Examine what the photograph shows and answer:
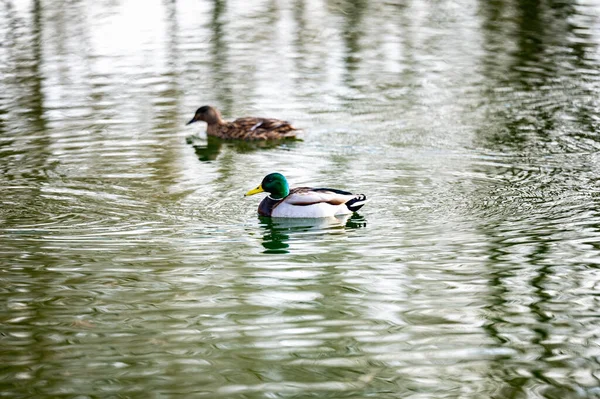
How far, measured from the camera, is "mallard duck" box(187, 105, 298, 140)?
12.8 meters

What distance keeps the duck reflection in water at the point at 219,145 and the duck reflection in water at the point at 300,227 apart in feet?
8.78

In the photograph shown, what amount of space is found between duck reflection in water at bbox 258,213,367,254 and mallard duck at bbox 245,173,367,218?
56 mm

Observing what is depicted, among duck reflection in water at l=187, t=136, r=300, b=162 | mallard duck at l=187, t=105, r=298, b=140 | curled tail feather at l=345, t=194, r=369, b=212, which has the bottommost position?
duck reflection in water at l=187, t=136, r=300, b=162

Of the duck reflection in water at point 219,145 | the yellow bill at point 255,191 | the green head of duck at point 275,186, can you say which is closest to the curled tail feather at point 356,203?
the green head of duck at point 275,186

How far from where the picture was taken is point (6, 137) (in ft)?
42.7

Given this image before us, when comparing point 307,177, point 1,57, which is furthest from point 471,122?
point 1,57

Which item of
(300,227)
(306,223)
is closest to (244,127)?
(306,223)

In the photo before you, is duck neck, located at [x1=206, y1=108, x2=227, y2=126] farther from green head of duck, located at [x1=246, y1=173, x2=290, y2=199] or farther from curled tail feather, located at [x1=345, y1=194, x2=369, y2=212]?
curled tail feather, located at [x1=345, y1=194, x2=369, y2=212]

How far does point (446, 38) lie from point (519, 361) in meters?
14.1

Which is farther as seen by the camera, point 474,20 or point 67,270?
point 474,20

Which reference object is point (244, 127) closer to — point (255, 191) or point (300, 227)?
point (255, 191)

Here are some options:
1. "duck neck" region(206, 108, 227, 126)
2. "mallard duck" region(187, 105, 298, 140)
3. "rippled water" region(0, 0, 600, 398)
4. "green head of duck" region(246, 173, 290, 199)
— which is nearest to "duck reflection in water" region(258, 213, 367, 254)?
"rippled water" region(0, 0, 600, 398)

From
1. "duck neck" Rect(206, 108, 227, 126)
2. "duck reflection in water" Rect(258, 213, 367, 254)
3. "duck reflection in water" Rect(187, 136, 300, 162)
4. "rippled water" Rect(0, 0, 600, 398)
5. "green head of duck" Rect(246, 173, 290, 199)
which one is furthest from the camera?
"duck neck" Rect(206, 108, 227, 126)

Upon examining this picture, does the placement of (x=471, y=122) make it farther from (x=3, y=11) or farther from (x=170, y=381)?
(x=3, y=11)
